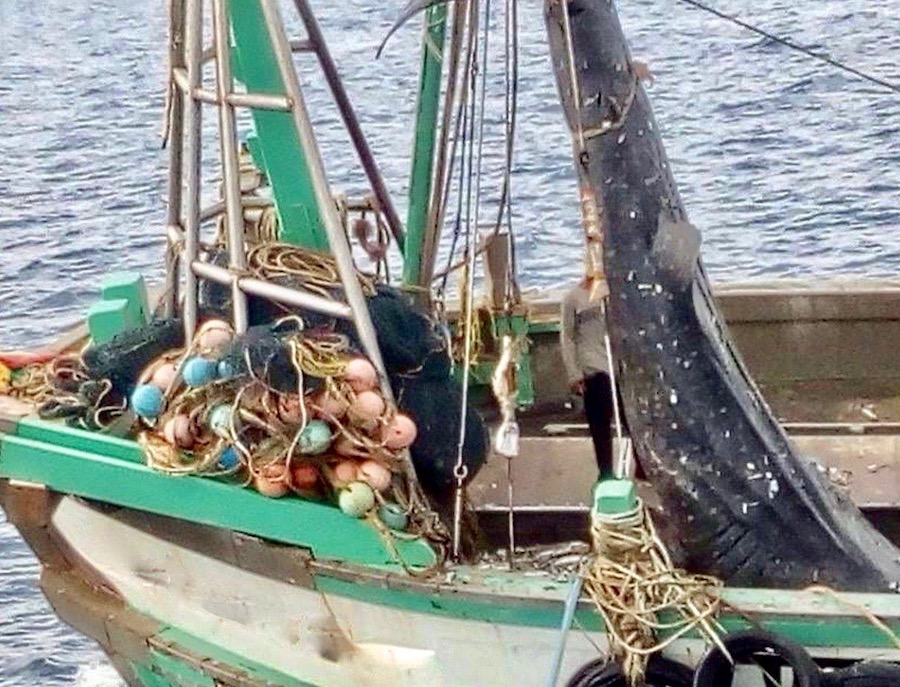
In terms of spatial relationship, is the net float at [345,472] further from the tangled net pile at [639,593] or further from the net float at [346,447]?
the tangled net pile at [639,593]

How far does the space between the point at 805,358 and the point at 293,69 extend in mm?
3833

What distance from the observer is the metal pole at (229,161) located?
7.59m

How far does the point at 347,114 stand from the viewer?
9.05 metres

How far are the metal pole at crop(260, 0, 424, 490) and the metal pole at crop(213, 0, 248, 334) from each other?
174 millimetres

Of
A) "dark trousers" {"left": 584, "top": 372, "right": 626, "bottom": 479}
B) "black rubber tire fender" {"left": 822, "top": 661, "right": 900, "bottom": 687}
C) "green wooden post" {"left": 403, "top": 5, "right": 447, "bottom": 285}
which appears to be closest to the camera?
"black rubber tire fender" {"left": 822, "top": 661, "right": 900, "bottom": 687}

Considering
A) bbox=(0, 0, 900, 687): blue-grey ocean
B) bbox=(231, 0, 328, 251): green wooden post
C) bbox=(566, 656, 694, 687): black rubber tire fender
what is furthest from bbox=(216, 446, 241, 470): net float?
bbox=(0, 0, 900, 687): blue-grey ocean

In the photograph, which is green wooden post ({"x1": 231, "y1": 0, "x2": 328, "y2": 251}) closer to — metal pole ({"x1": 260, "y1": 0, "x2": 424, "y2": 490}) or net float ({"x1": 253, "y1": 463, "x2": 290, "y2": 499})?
metal pole ({"x1": 260, "y1": 0, "x2": 424, "y2": 490})

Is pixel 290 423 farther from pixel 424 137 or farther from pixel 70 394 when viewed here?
pixel 424 137

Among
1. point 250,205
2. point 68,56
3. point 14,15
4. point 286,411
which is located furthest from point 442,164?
point 14,15

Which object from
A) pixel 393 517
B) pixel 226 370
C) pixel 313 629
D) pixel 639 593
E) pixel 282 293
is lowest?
pixel 313 629

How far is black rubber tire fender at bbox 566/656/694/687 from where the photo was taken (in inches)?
280

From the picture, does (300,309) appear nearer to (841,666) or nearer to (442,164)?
(442,164)

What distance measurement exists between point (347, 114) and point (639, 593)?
119 inches

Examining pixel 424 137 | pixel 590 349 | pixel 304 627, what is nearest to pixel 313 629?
pixel 304 627
